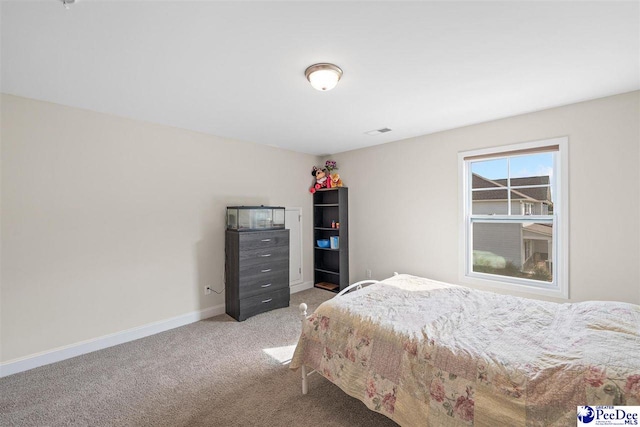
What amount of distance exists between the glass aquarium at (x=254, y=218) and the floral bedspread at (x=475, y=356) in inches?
76.5

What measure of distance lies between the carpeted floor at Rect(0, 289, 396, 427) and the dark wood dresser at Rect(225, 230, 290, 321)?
62 cm

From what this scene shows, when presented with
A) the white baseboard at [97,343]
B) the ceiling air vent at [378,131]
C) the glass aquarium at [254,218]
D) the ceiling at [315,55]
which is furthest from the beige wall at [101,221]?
the ceiling air vent at [378,131]

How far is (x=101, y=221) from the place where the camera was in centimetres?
278

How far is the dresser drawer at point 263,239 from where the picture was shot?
3449mm

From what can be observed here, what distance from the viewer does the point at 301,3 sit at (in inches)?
54.2

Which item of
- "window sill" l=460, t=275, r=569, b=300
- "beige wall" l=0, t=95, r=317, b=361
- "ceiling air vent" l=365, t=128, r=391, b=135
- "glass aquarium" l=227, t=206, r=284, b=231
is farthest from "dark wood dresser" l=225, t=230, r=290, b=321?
"window sill" l=460, t=275, r=569, b=300

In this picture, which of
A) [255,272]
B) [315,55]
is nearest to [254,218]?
[255,272]

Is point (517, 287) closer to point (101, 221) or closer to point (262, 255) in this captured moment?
point (262, 255)

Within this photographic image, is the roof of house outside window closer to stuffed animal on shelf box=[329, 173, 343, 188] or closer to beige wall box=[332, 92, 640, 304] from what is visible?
beige wall box=[332, 92, 640, 304]

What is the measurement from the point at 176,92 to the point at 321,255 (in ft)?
11.4

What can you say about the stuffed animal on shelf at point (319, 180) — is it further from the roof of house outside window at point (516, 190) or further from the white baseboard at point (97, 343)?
the white baseboard at point (97, 343)

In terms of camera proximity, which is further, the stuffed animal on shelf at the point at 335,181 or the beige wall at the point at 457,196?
the stuffed animal on shelf at the point at 335,181

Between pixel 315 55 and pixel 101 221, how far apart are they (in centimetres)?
271

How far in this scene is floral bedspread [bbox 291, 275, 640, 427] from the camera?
1186 millimetres
